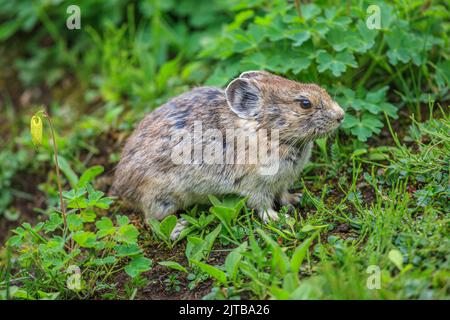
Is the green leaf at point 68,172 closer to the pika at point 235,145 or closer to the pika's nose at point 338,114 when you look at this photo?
the pika at point 235,145

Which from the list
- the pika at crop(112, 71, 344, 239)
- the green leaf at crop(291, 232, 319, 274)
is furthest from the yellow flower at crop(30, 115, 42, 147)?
the green leaf at crop(291, 232, 319, 274)

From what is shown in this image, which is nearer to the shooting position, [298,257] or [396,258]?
[396,258]

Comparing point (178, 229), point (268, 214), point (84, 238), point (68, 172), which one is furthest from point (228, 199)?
point (68, 172)

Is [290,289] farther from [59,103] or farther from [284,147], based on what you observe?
[59,103]

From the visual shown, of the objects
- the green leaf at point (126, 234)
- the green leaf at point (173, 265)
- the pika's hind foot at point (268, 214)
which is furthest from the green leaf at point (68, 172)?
the pika's hind foot at point (268, 214)

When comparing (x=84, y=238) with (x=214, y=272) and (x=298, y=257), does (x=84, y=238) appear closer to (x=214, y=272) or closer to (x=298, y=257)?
(x=214, y=272)

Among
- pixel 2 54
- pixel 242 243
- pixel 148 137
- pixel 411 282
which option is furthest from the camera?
pixel 2 54
